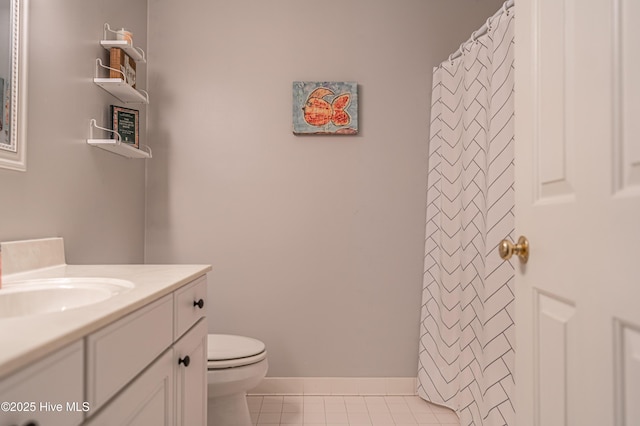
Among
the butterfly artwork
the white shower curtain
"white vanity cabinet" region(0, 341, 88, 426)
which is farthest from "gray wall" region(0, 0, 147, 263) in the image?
the white shower curtain

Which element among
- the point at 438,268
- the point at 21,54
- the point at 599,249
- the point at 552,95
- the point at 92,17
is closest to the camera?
the point at 599,249

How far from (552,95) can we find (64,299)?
1202 mm

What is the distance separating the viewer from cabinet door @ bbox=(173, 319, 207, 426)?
42.3 inches

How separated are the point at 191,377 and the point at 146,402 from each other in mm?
330

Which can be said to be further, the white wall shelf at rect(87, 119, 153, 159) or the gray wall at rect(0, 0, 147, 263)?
the white wall shelf at rect(87, 119, 153, 159)

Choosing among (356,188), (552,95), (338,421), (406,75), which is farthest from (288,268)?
(552,95)

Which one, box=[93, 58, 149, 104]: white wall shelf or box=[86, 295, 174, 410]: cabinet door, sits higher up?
box=[93, 58, 149, 104]: white wall shelf

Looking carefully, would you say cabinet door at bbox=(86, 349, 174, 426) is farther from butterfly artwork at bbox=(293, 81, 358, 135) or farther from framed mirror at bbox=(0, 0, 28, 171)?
butterfly artwork at bbox=(293, 81, 358, 135)

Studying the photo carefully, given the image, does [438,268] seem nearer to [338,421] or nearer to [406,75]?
[338,421]

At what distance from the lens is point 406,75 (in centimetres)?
228

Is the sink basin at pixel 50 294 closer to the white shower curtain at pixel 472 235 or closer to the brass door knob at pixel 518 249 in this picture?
the brass door knob at pixel 518 249

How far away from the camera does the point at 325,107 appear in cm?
224

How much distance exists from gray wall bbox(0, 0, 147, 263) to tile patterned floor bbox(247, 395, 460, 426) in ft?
3.53

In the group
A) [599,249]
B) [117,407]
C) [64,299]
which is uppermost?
[599,249]
